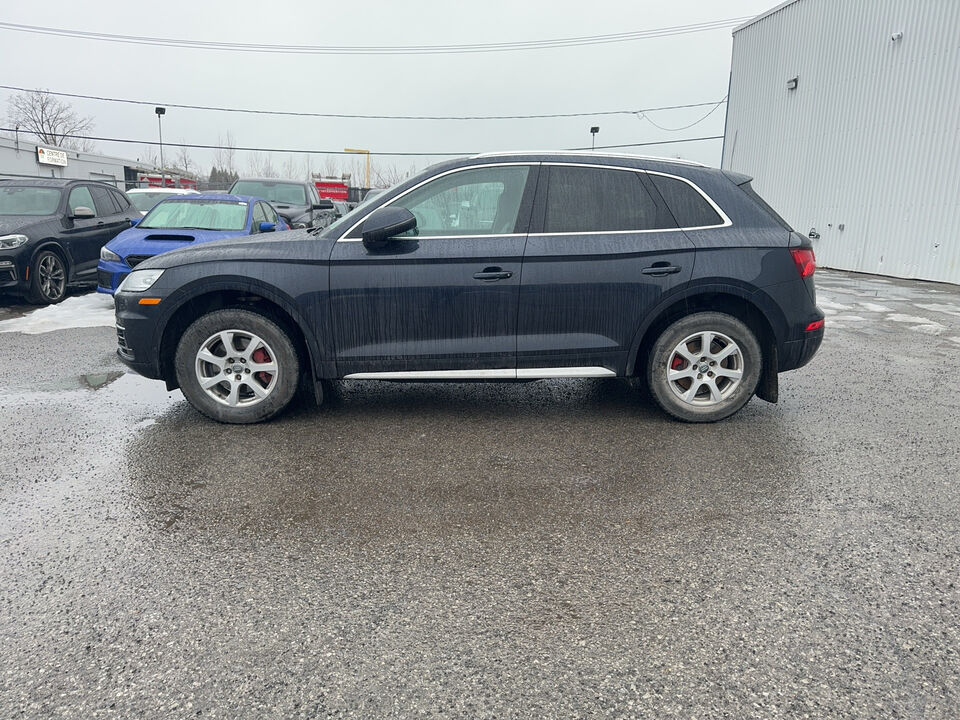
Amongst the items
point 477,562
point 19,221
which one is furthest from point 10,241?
point 477,562

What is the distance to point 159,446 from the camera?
4332 mm

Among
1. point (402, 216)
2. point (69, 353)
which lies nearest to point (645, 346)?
point (402, 216)

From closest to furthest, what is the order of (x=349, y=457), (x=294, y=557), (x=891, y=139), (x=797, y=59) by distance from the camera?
(x=294, y=557), (x=349, y=457), (x=891, y=139), (x=797, y=59)

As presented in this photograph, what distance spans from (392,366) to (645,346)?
1.73 m

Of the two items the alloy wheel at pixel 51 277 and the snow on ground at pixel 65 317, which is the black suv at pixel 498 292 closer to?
the snow on ground at pixel 65 317

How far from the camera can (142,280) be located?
15.3 feet

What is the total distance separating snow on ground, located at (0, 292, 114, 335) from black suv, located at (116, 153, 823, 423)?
450 cm

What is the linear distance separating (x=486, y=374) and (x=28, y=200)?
9.37 m

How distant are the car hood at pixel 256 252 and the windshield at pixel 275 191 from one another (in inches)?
428

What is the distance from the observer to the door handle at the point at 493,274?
4.54 meters

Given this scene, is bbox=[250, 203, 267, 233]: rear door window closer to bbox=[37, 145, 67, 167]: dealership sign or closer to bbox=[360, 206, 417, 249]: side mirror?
bbox=[360, 206, 417, 249]: side mirror

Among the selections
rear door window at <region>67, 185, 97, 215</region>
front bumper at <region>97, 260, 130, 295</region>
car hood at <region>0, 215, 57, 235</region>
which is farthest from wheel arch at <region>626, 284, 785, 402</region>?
rear door window at <region>67, 185, 97, 215</region>

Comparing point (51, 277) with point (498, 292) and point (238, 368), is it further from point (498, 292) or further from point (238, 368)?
point (498, 292)

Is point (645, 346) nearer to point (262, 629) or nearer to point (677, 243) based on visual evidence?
point (677, 243)
